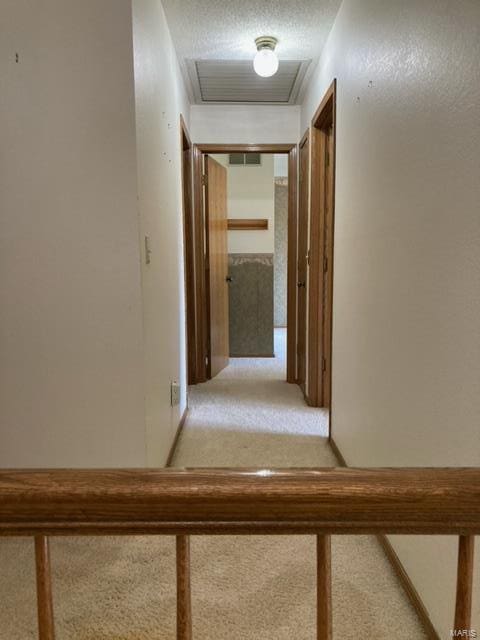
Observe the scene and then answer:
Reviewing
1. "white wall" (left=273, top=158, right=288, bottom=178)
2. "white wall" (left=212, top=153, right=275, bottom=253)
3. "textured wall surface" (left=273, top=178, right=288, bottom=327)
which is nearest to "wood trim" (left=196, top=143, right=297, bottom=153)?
"white wall" (left=212, top=153, right=275, bottom=253)

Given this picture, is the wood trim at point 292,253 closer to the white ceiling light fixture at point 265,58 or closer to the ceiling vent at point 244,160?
the white ceiling light fixture at point 265,58

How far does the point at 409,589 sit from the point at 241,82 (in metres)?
3.28

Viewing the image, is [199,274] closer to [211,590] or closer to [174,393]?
[174,393]

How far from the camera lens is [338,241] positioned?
8.20 ft

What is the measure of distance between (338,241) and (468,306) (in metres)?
1.46

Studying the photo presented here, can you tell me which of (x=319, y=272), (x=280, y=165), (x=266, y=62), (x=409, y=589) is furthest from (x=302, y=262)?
(x=280, y=165)

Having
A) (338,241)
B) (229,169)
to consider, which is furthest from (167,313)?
(229,169)

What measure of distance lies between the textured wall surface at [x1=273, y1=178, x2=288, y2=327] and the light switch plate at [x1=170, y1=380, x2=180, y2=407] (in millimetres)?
4193

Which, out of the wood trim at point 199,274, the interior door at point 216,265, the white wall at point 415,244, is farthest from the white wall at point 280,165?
the white wall at point 415,244

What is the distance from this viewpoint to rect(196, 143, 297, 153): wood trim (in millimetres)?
3807

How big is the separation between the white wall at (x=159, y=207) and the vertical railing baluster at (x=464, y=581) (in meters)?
1.58

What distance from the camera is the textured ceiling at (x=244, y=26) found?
2.35 meters

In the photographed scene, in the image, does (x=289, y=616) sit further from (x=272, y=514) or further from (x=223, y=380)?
(x=223, y=380)

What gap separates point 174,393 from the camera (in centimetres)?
266
